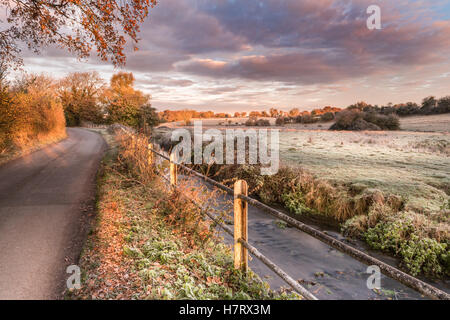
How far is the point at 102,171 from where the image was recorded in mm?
10180

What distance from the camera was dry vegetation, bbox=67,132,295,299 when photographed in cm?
339

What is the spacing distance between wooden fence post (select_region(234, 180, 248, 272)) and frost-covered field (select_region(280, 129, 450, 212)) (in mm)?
6058

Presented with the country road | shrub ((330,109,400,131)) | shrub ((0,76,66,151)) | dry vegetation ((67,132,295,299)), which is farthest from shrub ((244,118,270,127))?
dry vegetation ((67,132,295,299))

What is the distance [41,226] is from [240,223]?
14.2ft

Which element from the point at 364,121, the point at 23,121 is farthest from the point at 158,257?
the point at 364,121

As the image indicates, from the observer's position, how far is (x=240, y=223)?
3.88 meters

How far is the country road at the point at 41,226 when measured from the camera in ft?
11.4

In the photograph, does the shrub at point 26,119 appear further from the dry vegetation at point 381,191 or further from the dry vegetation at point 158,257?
the dry vegetation at point 381,191

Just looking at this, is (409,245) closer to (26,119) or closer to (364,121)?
(26,119)

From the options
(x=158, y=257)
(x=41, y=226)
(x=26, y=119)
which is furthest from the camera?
(x=26, y=119)

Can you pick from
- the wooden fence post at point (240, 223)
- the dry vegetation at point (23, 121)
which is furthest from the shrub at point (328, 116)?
the wooden fence post at point (240, 223)

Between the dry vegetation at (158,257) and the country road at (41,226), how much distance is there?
0.38 metres
